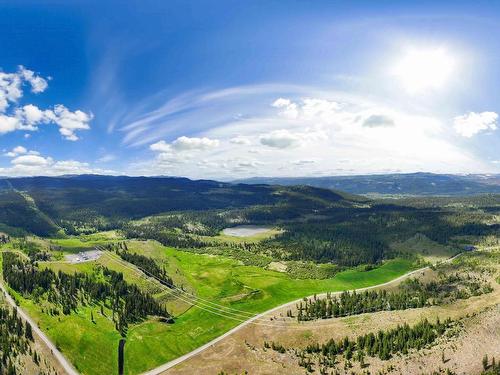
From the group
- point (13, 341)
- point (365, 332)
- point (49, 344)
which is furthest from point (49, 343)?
point (365, 332)

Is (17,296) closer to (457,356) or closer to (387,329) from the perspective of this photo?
(387,329)

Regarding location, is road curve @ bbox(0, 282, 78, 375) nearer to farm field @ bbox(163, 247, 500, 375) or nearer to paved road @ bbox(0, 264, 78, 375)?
paved road @ bbox(0, 264, 78, 375)

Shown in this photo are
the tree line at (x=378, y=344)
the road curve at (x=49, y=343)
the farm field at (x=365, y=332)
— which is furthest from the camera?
the road curve at (x=49, y=343)

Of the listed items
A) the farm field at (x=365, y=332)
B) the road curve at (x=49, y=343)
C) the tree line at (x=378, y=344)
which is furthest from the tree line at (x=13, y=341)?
the tree line at (x=378, y=344)

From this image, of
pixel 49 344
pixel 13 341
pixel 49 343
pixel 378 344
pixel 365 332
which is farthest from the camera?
pixel 365 332

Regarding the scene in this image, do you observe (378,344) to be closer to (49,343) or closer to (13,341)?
(49,343)

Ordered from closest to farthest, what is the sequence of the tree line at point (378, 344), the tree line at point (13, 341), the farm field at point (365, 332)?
1. the farm field at point (365, 332)
2. the tree line at point (13, 341)
3. the tree line at point (378, 344)

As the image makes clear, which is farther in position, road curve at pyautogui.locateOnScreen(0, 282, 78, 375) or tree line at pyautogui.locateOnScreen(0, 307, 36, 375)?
road curve at pyautogui.locateOnScreen(0, 282, 78, 375)

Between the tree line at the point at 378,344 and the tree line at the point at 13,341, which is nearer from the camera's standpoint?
the tree line at the point at 13,341

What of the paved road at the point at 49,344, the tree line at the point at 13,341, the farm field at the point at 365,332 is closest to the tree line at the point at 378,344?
the farm field at the point at 365,332

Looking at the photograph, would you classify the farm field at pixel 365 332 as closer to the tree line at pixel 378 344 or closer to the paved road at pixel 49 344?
the tree line at pixel 378 344

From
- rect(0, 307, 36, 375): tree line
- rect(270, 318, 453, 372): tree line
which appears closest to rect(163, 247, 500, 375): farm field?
rect(270, 318, 453, 372): tree line
